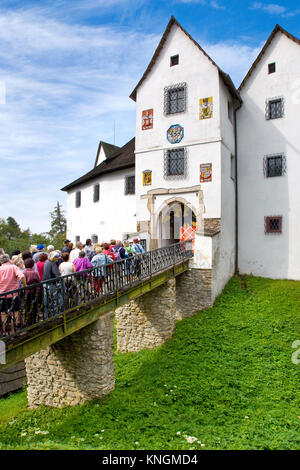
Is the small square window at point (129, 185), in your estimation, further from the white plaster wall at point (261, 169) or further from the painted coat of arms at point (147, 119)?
the white plaster wall at point (261, 169)

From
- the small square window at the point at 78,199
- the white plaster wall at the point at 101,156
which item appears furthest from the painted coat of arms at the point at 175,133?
the small square window at the point at 78,199

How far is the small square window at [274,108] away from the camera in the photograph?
17.5 m

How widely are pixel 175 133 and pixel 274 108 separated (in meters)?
5.27

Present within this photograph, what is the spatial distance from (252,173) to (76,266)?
1217cm

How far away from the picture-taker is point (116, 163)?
22062 mm

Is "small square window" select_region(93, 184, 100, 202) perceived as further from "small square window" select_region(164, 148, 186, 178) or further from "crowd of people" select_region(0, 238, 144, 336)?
"crowd of people" select_region(0, 238, 144, 336)

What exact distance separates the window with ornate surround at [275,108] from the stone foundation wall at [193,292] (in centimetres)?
868

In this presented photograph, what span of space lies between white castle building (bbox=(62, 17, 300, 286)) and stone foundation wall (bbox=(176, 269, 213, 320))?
62 centimetres

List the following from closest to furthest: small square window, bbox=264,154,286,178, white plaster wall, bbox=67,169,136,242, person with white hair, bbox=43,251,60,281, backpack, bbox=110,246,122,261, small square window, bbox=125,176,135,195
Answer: person with white hair, bbox=43,251,60,281 < backpack, bbox=110,246,122,261 < small square window, bbox=264,154,286,178 < small square window, bbox=125,176,135,195 < white plaster wall, bbox=67,169,136,242

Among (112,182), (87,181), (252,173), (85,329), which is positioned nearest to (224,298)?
(252,173)

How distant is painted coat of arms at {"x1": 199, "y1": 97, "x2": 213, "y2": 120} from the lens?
16.2 m

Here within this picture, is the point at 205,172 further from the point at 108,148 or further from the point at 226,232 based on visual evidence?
the point at 108,148

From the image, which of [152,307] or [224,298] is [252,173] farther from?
[152,307]

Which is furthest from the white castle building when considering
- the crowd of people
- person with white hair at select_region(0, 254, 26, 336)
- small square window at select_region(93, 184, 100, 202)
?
person with white hair at select_region(0, 254, 26, 336)
